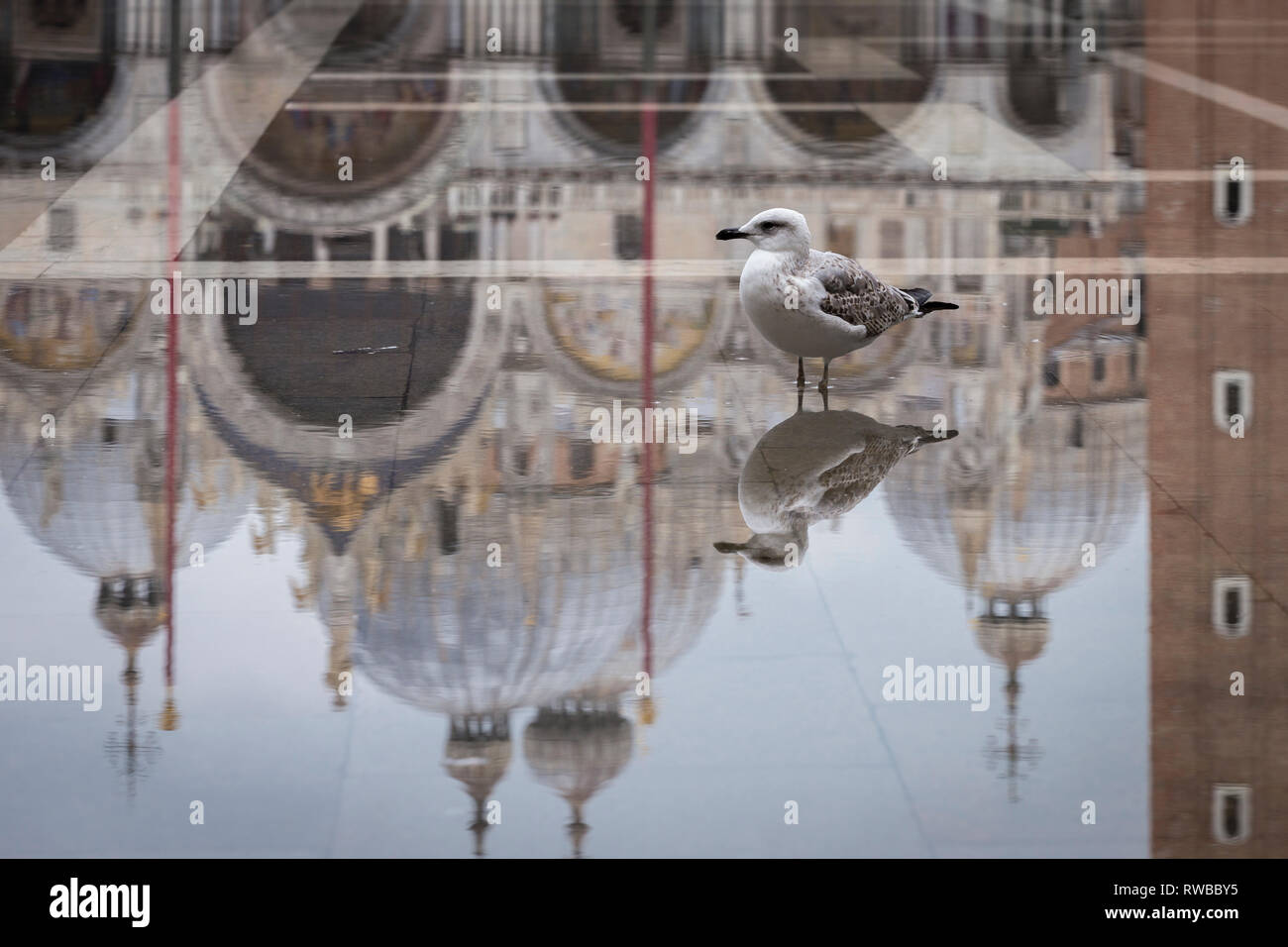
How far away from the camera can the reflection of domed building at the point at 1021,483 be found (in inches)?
281

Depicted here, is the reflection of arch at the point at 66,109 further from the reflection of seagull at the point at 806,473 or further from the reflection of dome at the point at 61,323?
the reflection of seagull at the point at 806,473

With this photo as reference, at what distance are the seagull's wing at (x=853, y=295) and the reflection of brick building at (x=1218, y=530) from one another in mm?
1567

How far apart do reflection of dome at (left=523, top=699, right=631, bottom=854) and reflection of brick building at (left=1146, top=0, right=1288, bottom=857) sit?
1.77 metres

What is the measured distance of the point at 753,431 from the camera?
361 inches

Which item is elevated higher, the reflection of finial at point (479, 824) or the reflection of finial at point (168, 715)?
the reflection of finial at point (168, 715)

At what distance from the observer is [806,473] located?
8.57 m

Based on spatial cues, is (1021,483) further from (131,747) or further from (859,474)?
(131,747)

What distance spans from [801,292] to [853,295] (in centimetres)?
46

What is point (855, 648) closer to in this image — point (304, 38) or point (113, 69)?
point (113, 69)

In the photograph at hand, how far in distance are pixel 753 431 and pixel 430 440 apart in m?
1.70

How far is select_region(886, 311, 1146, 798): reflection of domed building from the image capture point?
23.4ft

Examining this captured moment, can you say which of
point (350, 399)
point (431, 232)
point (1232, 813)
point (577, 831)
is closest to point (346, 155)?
point (431, 232)

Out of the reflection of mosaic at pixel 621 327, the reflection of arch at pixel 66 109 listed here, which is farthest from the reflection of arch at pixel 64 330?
the reflection of arch at pixel 66 109

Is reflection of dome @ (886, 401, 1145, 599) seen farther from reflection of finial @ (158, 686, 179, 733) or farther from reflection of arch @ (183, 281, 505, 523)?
reflection of finial @ (158, 686, 179, 733)
